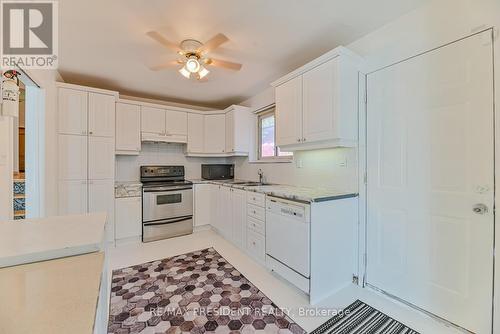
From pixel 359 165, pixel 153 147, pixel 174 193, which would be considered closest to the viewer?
pixel 359 165

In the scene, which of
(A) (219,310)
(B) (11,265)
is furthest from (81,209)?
(B) (11,265)

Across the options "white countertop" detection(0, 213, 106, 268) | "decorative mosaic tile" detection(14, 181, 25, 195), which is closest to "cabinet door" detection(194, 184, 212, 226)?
"white countertop" detection(0, 213, 106, 268)

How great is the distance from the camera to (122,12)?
5.93 ft

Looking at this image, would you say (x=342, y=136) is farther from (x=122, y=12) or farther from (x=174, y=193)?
(x=174, y=193)

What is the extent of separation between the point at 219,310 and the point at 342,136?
188 centimetres

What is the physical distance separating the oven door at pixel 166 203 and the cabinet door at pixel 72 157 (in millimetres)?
860

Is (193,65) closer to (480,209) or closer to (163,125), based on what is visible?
(163,125)

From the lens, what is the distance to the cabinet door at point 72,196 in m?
2.89

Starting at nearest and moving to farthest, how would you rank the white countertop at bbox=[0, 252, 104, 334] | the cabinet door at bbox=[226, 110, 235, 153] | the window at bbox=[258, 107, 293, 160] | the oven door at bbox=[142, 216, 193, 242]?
the white countertop at bbox=[0, 252, 104, 334] → the oven door at bbox=[142, 216, 193, 242] → the window at bbox=[258, 107, 293, 160] → the cabinet door at bbox=[226, 110, 235, 153]

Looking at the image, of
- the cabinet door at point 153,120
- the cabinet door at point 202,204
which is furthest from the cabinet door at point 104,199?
the cabinet door at point 202,204

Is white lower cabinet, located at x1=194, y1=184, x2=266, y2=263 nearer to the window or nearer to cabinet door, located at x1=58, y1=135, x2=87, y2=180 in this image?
the window

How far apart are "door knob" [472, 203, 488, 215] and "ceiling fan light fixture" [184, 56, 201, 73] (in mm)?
2574

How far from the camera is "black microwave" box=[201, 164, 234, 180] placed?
170 inches

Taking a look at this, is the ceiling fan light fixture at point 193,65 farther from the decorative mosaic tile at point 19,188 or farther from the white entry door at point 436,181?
the decorative mosaic tile at point 19,188
